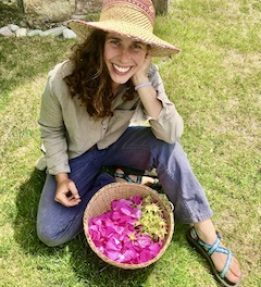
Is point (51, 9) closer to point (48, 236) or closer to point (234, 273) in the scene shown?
point (48, 236)

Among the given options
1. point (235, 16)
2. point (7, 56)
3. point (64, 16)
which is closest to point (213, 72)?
point (235, 16)

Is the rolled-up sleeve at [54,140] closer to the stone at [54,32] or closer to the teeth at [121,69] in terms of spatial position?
the teeth at [121,69]

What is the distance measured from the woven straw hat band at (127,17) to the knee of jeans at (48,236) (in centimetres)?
105

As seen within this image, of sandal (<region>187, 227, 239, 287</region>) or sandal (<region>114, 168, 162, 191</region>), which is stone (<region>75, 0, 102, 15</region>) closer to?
sandal (<region>114, 168, 162, 191</region>)

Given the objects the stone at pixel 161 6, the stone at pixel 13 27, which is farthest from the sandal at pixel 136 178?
the stone at pixel 161 6

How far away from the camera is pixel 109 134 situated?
259cm

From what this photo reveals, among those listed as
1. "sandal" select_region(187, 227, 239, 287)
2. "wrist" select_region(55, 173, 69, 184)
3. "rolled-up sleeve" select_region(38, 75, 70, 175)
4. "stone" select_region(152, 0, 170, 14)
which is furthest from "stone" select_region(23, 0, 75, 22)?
"sandal" select_region(187, 227, 239, 287)

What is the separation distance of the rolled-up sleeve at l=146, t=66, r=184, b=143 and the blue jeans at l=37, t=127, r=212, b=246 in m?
0.12

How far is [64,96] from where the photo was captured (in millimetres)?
2357

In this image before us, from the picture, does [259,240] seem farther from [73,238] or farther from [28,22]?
[28,22]

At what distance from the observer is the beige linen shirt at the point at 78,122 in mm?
2361

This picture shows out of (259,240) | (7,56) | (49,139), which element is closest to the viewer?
(49,139)

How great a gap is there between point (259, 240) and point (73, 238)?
0.99 meters

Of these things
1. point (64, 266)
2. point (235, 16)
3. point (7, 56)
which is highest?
point (235, 16)
